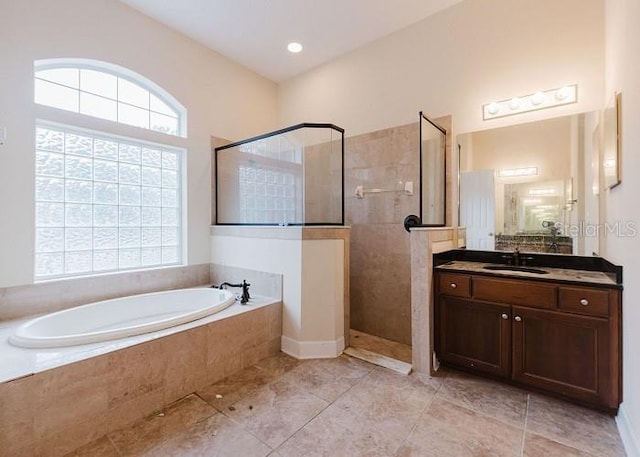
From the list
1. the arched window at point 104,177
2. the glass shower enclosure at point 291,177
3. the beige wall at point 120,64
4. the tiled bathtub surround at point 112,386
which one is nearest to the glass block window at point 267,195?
the glass shower enclosure at point 291,177

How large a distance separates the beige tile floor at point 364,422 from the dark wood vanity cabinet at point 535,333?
16cm

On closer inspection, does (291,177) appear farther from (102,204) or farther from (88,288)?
(88,288)

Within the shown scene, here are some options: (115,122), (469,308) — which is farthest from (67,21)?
(469,308)

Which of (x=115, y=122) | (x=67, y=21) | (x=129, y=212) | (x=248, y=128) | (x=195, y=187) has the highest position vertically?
(x=67, y=21)

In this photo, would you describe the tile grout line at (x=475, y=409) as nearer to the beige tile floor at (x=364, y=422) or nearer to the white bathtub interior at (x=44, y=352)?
the beige tile floor at (x=364, y=422)

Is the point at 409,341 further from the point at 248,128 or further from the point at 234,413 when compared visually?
the point at 248,128

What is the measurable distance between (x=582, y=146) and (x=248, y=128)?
3454 mm

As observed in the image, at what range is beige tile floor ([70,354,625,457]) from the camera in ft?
5.09

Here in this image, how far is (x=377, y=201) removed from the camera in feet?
10.7

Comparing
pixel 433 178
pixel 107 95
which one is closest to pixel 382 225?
pixel 433 178

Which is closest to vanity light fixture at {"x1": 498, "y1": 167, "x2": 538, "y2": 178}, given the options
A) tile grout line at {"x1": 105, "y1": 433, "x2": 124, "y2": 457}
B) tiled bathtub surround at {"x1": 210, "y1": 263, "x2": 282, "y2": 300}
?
tiled bathtub surround at {"x1": 210, "y1": 263, "x2": 282, "y2": 300}

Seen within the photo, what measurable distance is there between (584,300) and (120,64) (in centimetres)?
412

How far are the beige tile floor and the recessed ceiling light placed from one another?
11.2 ft

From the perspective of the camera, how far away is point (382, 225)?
3225 mm
